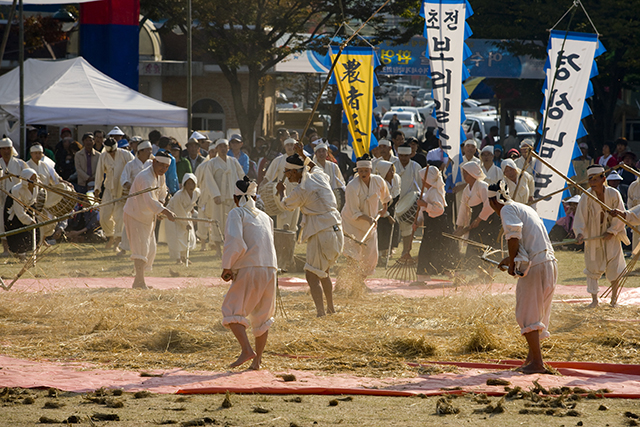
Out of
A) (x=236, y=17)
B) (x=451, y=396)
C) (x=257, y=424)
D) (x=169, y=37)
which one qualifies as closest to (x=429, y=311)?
(x=451, y=396)

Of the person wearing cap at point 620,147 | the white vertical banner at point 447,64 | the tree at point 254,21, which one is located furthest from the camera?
the tree at point 254,21

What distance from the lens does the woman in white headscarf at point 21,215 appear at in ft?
39.4

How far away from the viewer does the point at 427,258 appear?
1127cm

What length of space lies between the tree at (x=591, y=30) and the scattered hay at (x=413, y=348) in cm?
1538

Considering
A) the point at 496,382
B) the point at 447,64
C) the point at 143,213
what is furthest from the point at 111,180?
the point at 496,382

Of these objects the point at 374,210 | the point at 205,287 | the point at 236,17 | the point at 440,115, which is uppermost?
the point at 236,17

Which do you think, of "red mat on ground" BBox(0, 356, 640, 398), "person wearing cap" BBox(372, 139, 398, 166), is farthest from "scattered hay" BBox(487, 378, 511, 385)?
"person wearing cap" BBox(372, 139, 398, 166)

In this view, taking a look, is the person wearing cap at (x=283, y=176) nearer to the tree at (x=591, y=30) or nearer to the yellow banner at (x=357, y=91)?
the yellow banner at (x=357, y=91)

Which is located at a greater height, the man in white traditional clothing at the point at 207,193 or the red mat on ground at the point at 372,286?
the man in white traditional clothing at the point at 207,193

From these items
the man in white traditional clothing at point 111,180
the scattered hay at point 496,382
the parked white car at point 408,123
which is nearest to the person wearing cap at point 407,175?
the man in white traditional clothing at point 111,180

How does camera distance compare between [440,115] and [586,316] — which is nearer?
[586,316]

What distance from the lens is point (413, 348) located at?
6.77 m

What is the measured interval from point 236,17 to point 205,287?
12790 mm

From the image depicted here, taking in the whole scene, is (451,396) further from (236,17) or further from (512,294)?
(236,17)
